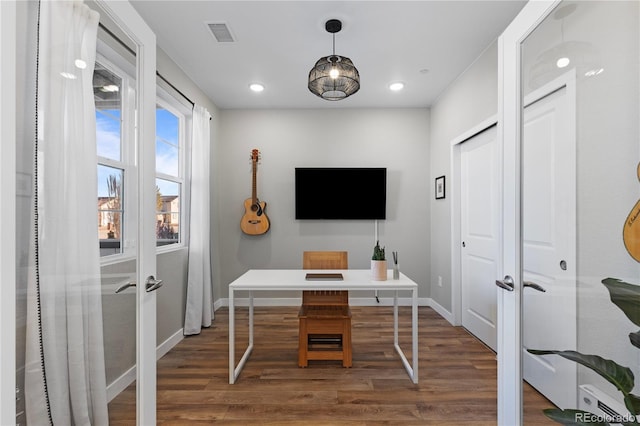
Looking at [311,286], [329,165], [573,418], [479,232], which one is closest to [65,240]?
[311,286]

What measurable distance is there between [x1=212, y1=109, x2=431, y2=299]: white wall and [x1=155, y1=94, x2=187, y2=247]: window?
2.72 ft

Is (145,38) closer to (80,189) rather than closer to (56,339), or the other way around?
(80,189)

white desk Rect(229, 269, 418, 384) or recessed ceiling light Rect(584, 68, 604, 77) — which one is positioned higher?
recessed ceiling light Rect(584, 68, 604, 77)

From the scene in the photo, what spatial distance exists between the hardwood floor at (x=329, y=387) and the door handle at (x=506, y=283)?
0.46 meters

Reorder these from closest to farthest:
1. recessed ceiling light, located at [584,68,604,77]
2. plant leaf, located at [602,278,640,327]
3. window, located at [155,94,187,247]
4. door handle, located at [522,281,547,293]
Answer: plant leaf, located at [602,278,640,327] → recessed ceiling light, located at [584,68,604,77] → door handle, located at [522,281,547,293] → window, located at [155,94,187,247]

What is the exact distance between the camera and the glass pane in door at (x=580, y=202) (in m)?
1.09

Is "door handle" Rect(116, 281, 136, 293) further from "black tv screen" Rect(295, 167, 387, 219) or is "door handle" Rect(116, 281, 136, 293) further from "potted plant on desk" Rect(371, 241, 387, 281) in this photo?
"black tv screen" Rect(295, 167, 387, 219)

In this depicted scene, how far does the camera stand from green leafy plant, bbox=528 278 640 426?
80 cm

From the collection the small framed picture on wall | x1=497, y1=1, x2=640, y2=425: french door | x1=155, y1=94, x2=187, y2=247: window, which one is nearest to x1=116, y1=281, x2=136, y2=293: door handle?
x1=497, y1=1, x2=640, y2=425: french door

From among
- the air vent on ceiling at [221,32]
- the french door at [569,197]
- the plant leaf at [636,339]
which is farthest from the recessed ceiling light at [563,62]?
the air vent on ceiling at [221,32]

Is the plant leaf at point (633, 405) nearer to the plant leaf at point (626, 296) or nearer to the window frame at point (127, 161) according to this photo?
the plant leaf at point (626, 296)

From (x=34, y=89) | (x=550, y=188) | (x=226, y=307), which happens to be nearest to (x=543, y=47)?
(x=550, y=188)

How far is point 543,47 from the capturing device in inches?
54.0

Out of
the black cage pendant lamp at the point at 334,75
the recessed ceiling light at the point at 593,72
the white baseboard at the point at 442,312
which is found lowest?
the white baseboard at the point at 442,312
